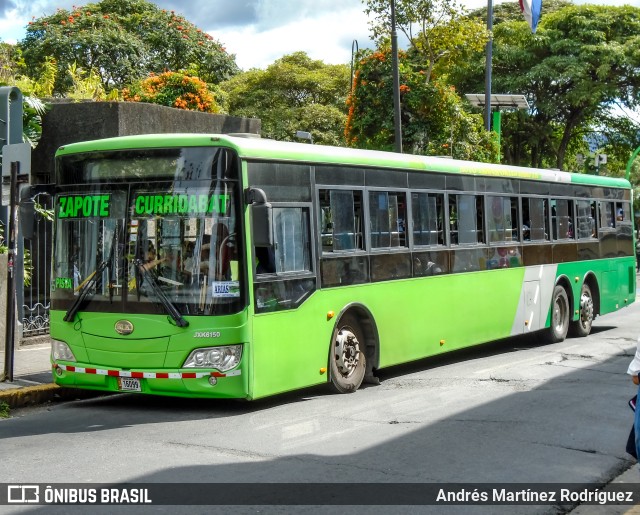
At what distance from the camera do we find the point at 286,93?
59594 millimetres

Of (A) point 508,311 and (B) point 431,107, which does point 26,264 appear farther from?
(B) point 431,107

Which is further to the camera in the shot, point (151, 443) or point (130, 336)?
point (130, 336)

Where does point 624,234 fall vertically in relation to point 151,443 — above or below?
above

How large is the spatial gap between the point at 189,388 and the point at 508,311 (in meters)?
7.46

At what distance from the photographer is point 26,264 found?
50.4ft

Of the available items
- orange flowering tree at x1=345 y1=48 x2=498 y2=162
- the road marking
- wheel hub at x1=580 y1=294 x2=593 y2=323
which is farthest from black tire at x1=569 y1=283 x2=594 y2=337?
orange flowering tree at x1=345 y1=48 x2=498 y2=162

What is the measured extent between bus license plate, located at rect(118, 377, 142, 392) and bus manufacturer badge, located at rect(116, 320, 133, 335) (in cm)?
47

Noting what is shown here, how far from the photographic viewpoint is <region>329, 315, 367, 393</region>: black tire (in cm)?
1105

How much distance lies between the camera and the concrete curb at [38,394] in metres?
10.5

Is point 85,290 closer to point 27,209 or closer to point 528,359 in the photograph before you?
point 27,209

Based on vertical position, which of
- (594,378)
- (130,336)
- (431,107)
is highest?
(431,107)

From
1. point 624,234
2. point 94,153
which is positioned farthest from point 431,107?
point 94,153

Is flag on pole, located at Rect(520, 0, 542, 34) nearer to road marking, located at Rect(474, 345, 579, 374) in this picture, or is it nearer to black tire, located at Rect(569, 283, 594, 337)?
black tire, located at Rect(569, 283, 594, 337)

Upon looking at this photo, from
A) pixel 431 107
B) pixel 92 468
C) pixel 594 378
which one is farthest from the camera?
pixel 431 107
